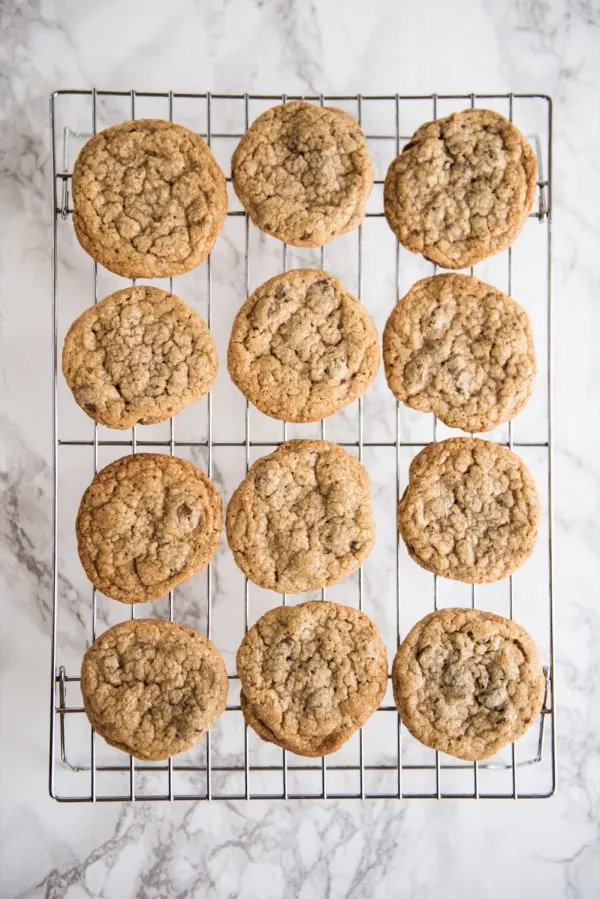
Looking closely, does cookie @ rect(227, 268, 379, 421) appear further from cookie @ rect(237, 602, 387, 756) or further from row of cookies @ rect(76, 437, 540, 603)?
cookie @ rect(237, 602, 387, 756)

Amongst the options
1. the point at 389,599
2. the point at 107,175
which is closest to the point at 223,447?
the point at 389,599

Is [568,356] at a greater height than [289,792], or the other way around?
[568,356]

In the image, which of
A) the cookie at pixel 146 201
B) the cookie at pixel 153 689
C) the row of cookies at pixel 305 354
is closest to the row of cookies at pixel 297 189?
the cookie at pixel 146 201

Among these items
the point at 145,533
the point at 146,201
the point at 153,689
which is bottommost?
the point at 153,689

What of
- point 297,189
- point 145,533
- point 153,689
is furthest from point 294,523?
point 297,189

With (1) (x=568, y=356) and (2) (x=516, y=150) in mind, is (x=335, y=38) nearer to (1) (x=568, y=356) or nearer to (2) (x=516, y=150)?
(2) (x=516, y=150)

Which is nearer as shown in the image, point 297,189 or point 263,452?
point 297,189

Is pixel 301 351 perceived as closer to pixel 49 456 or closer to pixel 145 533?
pixel 145 533
